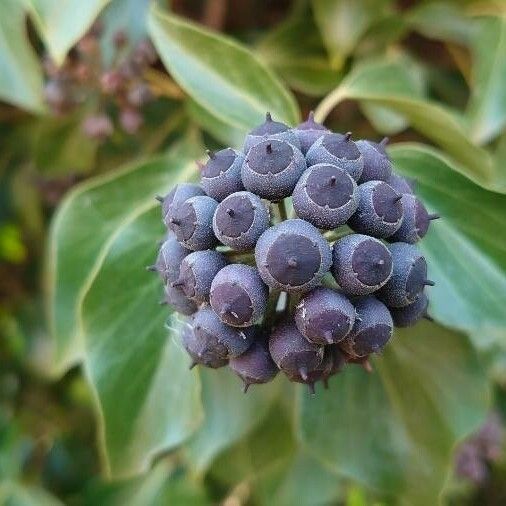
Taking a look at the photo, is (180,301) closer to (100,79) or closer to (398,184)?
(398,184)

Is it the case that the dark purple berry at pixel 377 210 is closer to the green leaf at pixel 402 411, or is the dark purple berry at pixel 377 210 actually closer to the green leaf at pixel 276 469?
the green leaf at pixel 402 411

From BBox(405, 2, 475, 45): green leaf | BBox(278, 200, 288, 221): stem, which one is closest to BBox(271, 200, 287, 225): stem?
BBox(278, 200, 288, 221): stem

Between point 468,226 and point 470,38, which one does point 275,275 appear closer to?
point 468,226

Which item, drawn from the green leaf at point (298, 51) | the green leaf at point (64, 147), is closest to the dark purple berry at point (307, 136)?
the green leaf at point (298, 51)

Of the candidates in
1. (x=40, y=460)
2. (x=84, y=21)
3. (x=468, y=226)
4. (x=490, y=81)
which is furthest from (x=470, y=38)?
(x=40, y=460)

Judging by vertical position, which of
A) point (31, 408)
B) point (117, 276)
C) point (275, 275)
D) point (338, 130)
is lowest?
point (31, 408)

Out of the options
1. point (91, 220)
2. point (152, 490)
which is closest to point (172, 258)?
point (91, 220)
